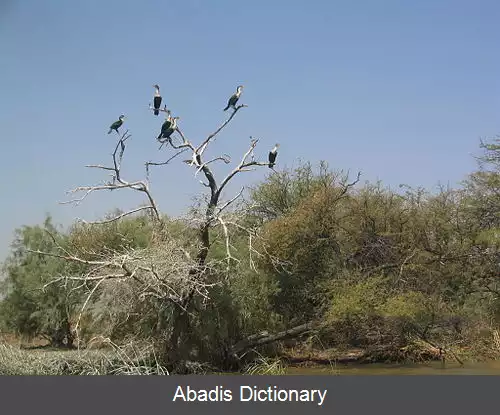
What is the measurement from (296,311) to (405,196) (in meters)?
6.18

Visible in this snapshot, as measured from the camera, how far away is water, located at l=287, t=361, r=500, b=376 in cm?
1586

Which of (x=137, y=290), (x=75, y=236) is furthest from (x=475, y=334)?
(x=75, y=236)

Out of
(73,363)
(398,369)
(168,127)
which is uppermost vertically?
(168,127)

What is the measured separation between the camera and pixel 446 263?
64.0 feet

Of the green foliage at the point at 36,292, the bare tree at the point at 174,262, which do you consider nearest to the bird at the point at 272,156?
the bare tree at the point at 174,262

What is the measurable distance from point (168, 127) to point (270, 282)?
610 cm

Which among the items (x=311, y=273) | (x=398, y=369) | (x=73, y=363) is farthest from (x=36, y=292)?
(x=398, y=369)

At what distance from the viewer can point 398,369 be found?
16781mm

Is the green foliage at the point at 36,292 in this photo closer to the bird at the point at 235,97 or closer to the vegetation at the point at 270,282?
the vegetation at the point at 270,282

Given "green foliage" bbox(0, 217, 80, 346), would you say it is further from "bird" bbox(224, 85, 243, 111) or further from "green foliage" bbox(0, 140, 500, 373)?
"bird" bbox(224, 85, 243, 111)

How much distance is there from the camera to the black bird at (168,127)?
47.6ft

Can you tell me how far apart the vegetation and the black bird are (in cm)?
65

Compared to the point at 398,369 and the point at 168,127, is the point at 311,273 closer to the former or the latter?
the point at 398,369

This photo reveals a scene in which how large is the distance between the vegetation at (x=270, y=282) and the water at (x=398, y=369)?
52cm
